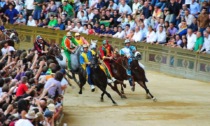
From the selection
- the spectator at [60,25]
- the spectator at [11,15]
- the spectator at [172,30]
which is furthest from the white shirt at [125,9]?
the spectator at [11,15]

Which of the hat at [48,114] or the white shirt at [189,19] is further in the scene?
the white shirt at [189,19]

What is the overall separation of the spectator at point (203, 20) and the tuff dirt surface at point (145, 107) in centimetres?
217

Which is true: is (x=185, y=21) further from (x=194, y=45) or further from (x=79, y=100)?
(x=79, y=100)

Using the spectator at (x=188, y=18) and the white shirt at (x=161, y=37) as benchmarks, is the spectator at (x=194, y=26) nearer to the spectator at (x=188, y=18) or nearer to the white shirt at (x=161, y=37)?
the spectator at (x=188, y=18)

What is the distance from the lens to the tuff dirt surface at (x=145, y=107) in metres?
19.9

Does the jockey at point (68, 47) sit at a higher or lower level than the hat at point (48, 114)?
higher

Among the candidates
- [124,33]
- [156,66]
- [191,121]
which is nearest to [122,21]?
[124,33]

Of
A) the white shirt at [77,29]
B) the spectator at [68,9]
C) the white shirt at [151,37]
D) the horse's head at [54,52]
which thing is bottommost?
the horse's head at [54,52]

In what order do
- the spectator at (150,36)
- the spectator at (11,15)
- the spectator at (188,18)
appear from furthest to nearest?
the spectator at (11,15) → the spectator at (150,36) → the spectator at (188,18)

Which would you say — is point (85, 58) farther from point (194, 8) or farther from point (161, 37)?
point (194, 8)

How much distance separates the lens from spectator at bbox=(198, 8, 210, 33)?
88.4 feet

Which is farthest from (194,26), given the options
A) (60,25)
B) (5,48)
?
(5,48)

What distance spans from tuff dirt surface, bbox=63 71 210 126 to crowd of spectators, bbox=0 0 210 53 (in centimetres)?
224

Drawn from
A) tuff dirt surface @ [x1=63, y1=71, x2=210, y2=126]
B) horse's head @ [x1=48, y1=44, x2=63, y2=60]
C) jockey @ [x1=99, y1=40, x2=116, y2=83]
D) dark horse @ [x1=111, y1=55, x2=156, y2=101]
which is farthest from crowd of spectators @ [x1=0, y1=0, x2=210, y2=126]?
dark horse @ [x1=111, y1=55, x2=156, y2=101]
